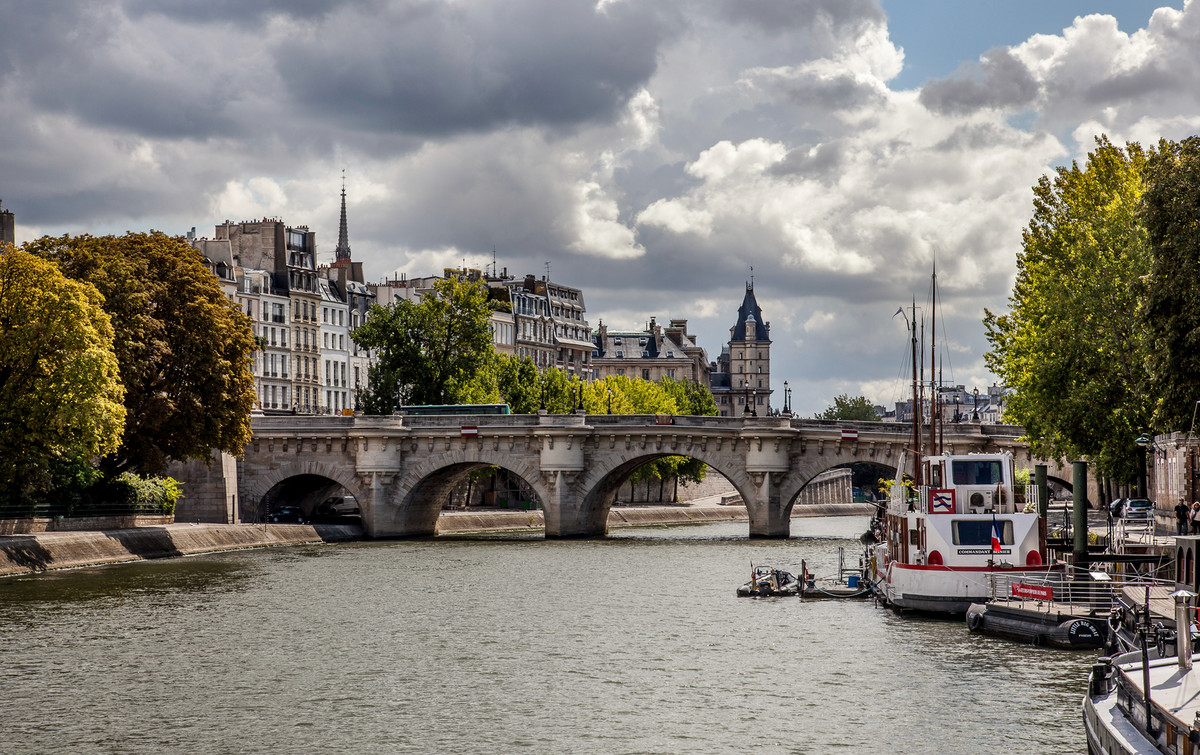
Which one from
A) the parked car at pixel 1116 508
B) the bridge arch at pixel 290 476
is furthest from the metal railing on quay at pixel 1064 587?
the bridge arch at pixel 290 476

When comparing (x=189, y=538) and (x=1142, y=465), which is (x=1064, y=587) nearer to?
(x=1142, y=465)

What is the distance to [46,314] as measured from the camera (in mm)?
54906

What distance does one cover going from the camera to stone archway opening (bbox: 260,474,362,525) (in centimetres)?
8894

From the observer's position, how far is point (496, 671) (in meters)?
35.2

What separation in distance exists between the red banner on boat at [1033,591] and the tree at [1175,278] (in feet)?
21.4

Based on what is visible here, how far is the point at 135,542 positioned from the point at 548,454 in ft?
87.4

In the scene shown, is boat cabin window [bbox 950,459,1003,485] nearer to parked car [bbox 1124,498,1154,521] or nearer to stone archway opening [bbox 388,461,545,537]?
parked car [bbox 1124,498,1154,521]

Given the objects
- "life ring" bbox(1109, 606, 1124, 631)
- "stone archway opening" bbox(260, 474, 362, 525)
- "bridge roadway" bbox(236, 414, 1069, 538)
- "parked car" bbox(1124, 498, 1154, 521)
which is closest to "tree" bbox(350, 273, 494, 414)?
"stone archway opening" bbox(260, 474, 362, 525)

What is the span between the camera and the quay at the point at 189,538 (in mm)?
55312

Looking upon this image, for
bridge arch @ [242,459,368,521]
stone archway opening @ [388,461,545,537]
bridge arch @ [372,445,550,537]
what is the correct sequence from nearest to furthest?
bridge arch @ [372,445,550,537] → stone archway opening @ [388,461,545,537] → bridge arch @ [242,459,368,521]

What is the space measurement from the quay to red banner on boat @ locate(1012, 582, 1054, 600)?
3262 centimetres

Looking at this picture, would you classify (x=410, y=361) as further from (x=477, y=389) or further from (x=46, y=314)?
(x=46, y=314)

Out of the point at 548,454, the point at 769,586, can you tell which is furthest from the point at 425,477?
the point at 769,586

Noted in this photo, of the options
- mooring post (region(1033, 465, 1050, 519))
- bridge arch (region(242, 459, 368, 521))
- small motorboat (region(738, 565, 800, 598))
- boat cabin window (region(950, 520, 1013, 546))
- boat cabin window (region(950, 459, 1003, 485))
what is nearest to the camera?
boat cabin window (region(950, 520, 1013, 546))
